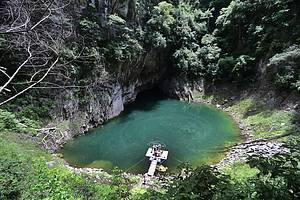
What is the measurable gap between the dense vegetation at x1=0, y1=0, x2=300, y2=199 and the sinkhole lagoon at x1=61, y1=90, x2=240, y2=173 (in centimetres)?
181

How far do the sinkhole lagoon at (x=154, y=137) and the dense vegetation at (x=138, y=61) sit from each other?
1810mm

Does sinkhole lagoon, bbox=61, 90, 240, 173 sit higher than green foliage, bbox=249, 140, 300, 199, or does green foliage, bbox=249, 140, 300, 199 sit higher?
green foliage, bbox=249, 140, 300, 199

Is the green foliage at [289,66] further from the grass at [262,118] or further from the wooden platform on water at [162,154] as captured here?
the wooden platform on water at [162,154]

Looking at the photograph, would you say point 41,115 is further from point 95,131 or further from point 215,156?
point 215,156

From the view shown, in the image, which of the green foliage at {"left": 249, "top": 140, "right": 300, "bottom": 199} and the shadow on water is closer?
the green foliage at {"left": 249, "top": 140, "right": 300, "bottom": 199}

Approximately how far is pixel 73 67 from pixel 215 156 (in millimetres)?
8253

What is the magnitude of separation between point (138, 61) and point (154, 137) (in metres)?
7.14

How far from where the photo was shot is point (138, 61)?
2117 cm

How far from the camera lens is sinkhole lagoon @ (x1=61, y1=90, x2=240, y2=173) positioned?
509 inches

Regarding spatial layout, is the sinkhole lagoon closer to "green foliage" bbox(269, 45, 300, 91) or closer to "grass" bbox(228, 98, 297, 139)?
"grass" bbox(228, 98, 297, 139)

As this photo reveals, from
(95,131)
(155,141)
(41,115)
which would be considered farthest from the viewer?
(95,131)

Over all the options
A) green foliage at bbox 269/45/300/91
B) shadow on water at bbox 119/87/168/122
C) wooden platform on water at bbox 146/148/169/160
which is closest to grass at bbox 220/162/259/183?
wooden platform on water at bbox 146/148/169/160

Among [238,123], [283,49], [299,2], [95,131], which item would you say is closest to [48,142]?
[95,131]

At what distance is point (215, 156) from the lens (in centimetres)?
1305
